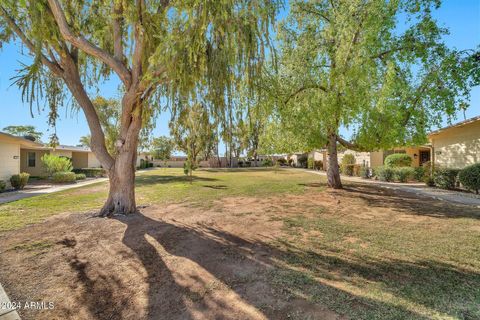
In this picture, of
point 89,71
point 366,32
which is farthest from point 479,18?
point 89,71

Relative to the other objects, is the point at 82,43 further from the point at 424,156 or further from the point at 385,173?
the point at 424,156

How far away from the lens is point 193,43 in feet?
15.5

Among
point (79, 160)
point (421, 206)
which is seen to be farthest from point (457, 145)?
point (79, 160)

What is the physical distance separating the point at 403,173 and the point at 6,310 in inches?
765

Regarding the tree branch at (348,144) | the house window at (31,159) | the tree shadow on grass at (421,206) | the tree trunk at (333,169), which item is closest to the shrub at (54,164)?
the house window at (31,159)

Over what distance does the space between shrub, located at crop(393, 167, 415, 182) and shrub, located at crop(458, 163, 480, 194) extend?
483 cm

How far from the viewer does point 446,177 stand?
12.9 m

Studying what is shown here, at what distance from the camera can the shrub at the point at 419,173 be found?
16109mm

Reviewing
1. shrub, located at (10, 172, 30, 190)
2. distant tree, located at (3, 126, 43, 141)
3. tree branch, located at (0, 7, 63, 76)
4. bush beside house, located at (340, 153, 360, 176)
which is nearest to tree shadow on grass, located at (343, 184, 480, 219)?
tree branch, located at (0, 7, 63, 76)

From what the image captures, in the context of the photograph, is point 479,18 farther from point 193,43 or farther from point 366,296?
point 366,296

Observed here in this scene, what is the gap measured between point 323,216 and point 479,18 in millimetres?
8570

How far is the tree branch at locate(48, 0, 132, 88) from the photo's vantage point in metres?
6.27

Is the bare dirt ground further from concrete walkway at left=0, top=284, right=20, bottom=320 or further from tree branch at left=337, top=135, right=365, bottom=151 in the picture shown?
tree branch at left=337, top=135, right=365, bottom=151

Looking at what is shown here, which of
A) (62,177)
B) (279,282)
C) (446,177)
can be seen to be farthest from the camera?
(62,177)
